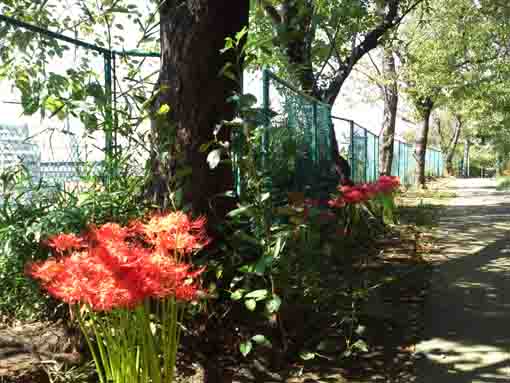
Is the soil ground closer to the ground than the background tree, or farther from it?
closer to the ground

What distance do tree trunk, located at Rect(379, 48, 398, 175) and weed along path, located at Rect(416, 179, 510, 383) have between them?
9594 millimetres

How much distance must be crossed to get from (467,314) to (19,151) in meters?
3.62

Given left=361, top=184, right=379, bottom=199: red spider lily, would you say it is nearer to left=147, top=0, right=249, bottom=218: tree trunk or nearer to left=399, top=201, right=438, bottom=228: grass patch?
left=147, top=0, right=249, bottom=218: tree trunk

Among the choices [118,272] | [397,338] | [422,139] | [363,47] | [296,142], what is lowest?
[397,338]

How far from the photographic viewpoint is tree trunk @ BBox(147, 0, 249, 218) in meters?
3.24

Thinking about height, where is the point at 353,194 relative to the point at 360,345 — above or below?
above

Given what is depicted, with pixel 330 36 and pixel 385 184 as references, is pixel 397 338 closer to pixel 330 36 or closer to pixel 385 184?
pixel 385 184

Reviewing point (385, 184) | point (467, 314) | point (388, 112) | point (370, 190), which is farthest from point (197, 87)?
point (388, 112)

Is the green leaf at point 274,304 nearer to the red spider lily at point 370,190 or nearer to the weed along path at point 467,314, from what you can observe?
the weed along path at point 467,314

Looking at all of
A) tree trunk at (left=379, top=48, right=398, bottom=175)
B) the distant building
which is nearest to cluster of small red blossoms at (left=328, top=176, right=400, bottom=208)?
the distant building

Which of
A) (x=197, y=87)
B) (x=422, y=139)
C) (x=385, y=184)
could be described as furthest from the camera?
(x=422, y=139)

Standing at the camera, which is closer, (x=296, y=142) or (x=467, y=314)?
(x=467, y=314)

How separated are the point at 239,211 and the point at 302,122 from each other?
11.2 feet

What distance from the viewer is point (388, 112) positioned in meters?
20.3
